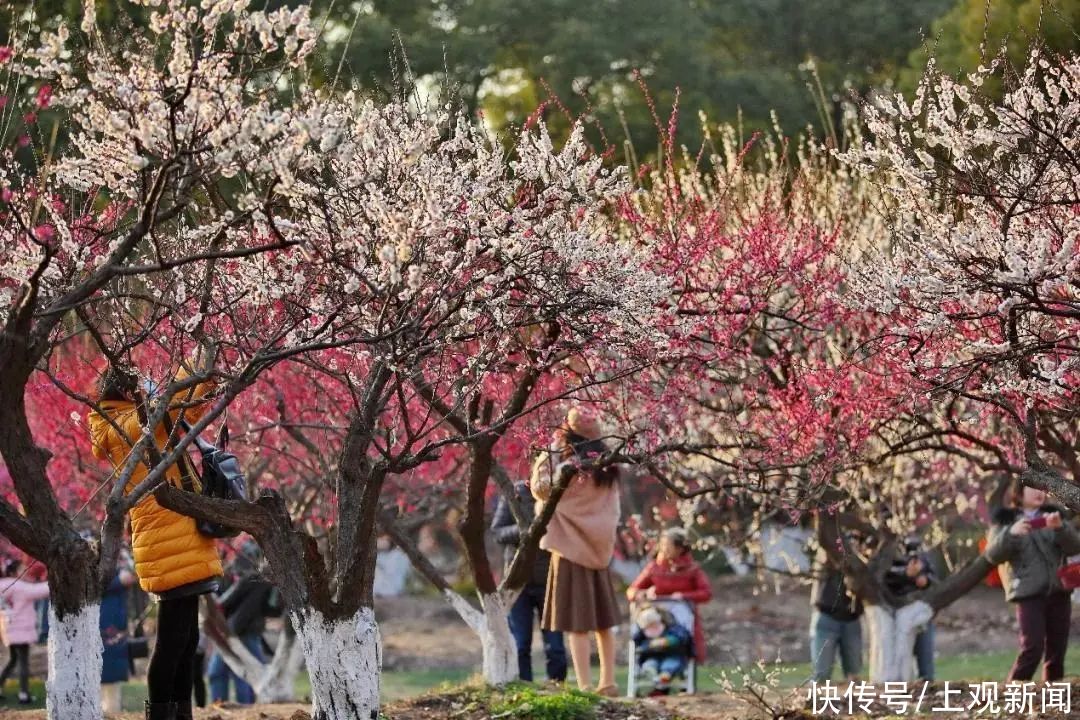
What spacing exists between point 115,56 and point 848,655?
7248mm

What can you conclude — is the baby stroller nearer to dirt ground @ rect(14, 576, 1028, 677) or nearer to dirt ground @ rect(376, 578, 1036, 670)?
dirt ground @ rect(376, 578, 1036, 670)

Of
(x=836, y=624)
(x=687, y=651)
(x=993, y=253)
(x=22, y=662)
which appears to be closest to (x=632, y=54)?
(x=836, y=624)

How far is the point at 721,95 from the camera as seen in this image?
23.9 m

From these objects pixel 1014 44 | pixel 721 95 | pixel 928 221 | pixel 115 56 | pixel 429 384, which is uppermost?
pixel 721 95

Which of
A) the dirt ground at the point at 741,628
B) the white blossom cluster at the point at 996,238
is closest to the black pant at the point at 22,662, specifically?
the dirt ground at the point at 741,628

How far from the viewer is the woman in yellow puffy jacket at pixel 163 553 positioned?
6266 mm

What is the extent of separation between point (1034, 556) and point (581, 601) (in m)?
2.92

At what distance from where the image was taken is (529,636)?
373 inches

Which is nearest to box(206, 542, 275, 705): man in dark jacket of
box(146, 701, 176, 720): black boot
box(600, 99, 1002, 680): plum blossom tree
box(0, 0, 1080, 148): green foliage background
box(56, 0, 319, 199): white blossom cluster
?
box(600, 99, 1002, 680): plum blossom tree

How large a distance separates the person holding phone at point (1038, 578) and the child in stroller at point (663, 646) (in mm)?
2020

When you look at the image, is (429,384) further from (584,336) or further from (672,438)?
(672,438)

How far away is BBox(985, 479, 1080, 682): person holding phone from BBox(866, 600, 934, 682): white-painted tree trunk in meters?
0.91

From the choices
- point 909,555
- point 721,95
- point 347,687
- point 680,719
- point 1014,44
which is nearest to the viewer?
point 347,687

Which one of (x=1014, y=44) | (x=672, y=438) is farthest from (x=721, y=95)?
(x=672, y=438)
